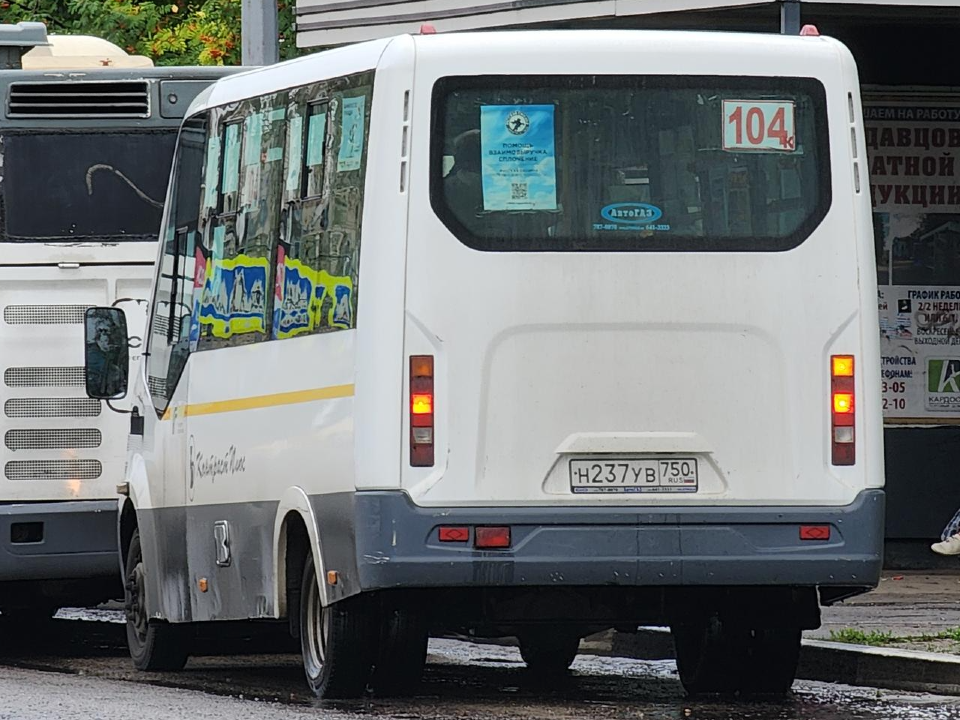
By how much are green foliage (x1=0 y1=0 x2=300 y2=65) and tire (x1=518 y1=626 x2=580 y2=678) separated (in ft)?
49.3

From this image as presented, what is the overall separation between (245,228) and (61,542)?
3138mm

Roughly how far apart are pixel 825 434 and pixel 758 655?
1421 mm

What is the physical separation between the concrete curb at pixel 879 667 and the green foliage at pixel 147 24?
51.7 feet

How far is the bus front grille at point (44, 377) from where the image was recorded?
1366cm

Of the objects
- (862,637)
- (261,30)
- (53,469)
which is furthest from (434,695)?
(261,30)

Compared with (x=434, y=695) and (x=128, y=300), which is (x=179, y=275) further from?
(x=434, y=695)

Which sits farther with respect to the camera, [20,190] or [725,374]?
[20,190]

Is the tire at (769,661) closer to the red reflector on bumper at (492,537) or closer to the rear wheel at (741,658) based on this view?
the rear wheel at (741,658)

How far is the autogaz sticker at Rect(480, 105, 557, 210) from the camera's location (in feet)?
32.5

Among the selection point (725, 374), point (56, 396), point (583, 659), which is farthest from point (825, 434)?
point (56, 396)

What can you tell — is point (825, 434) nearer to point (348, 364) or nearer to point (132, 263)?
point (348, 364)

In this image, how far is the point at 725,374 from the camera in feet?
32.5

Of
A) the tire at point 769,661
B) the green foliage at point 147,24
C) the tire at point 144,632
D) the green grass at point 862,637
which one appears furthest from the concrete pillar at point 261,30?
the tire at point 769,661

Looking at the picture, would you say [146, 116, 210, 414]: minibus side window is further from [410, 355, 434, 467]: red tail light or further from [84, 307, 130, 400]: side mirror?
[410, 355, 434, 467]: red tail light
